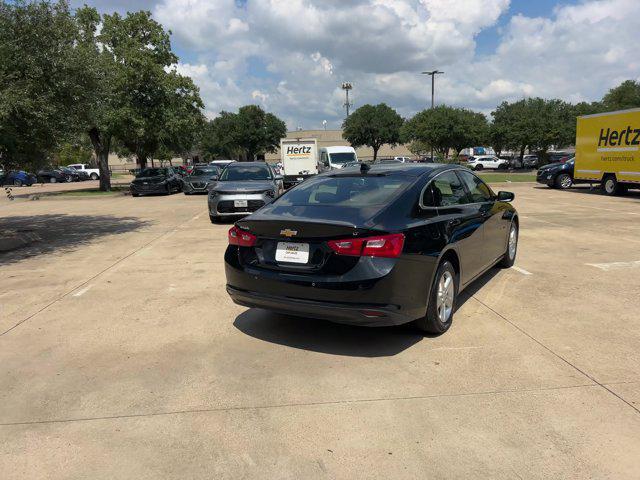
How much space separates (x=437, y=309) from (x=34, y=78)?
9.50m

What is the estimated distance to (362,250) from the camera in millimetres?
3943

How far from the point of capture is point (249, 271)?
4426mm

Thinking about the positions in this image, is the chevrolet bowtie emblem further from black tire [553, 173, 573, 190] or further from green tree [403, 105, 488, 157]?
green tree [403, 105, 488, 157]

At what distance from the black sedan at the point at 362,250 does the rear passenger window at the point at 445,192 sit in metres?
0.02

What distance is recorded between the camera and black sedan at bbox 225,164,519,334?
3951 mm

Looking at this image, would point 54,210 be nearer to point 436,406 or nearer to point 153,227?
point 153,227

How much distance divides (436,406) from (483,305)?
2.39 meters

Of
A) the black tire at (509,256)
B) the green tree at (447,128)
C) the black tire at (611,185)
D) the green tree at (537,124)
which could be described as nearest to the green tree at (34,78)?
the black tire at (509,256)

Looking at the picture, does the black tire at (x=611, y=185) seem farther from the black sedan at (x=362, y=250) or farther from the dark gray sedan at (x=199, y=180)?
the black sedan at (x=362, y=250)

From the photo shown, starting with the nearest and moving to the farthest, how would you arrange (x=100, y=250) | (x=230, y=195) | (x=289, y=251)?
(x=289, y=251) < (x=100, y=250) < (x=230, y=195)

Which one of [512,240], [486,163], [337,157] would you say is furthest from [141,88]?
[486,163]

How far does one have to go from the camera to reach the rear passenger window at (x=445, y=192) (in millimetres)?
4773

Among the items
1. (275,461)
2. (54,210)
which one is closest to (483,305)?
(275,461)

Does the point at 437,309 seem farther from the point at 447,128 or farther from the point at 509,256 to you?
the point at 447,128
